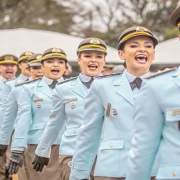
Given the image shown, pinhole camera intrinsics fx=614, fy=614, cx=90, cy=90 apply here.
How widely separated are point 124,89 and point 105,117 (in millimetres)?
271

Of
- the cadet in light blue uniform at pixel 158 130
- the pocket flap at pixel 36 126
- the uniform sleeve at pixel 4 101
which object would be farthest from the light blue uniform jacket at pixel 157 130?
the uniform sleeve at pixel 4 101

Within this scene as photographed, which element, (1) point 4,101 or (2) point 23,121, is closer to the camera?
(2) point 23,121

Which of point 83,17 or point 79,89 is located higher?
point 83,17

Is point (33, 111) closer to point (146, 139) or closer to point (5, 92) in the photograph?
point (5, 92)

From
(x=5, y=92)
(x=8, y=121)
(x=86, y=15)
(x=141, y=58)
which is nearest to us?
(x=141, y=58)

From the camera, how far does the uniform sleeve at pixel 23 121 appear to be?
300 inches

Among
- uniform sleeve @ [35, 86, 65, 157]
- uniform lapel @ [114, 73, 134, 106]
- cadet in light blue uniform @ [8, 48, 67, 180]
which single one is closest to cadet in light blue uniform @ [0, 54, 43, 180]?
cadet in light blue uniform @ [8, 48, 67, 180]

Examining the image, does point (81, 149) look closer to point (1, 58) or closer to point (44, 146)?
point (44, 146)

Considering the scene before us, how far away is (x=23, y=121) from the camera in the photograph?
7789mm

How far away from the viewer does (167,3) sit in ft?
126

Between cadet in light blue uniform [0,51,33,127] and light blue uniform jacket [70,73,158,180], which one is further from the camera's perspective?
A: cadet in light blue uniform [0,51,33,127]

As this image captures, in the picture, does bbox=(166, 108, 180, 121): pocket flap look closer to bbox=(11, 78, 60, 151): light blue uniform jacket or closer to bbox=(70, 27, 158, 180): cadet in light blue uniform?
bbox=(70, 27, 158, 180): cadet in light blue uniform

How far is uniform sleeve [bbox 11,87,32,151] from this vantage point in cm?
763

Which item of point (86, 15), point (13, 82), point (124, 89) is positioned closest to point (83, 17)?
point (86, 15)
